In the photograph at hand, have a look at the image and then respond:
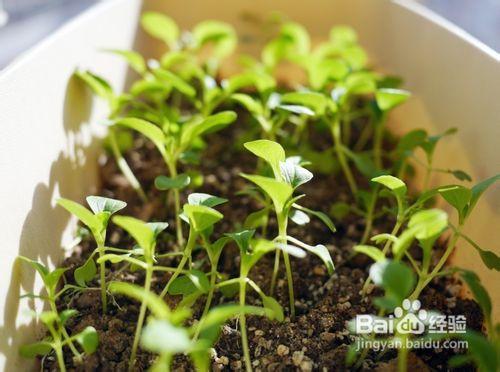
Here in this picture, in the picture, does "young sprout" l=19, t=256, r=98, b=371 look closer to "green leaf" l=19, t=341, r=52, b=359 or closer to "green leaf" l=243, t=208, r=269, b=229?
"green leaf" l=19, t=341, r=52, b=359

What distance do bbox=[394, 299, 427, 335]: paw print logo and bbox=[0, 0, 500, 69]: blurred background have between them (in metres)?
0.82

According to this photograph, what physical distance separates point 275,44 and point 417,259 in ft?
2.09

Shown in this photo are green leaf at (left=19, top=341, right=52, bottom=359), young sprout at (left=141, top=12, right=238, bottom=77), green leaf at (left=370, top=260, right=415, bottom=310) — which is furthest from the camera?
young sprout at (left=141, top=12, right=238, bottom=77)

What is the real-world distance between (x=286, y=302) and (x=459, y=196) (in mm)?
319

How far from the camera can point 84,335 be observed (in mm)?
721

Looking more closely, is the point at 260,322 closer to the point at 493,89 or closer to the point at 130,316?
the point at 130,316

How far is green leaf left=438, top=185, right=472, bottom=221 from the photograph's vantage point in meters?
0.78

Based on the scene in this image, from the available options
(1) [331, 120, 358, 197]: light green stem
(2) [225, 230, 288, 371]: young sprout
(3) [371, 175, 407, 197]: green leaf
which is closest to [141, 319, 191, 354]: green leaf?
(2) [225, 230, 288, 371]: young sprout

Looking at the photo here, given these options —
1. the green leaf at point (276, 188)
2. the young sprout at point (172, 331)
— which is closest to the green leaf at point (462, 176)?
the green leaf at point (276, 188)

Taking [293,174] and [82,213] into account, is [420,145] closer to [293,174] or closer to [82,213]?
[293,174]

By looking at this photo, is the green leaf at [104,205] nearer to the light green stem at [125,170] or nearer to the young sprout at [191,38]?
the light green stem at [125,170]

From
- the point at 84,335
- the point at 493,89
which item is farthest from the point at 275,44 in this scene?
the point at 84,335

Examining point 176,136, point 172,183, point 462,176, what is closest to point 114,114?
point 176,136

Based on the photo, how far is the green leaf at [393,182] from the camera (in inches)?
30.8
